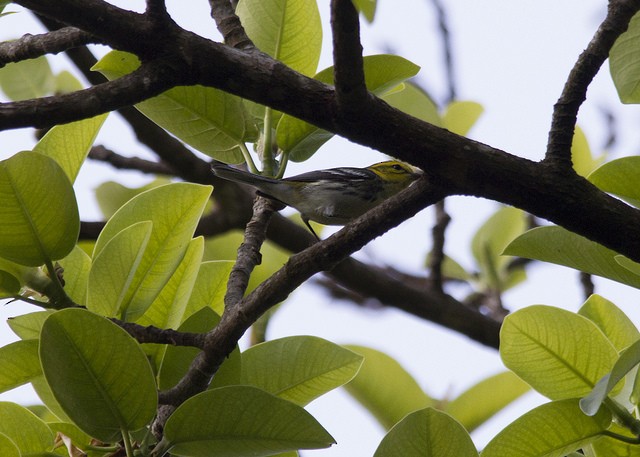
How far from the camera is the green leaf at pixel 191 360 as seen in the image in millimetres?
1530

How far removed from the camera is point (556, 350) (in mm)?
Answer: 1517

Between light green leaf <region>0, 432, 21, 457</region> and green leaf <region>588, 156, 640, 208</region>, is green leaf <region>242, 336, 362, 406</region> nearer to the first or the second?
light green leaf <region>0, 432, 21, 457</region>

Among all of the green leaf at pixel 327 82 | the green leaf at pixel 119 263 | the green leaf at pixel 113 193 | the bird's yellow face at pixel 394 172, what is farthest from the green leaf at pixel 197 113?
the bird's yellow face at pixel 394 172

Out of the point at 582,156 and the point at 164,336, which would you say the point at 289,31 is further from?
the point at 582,156

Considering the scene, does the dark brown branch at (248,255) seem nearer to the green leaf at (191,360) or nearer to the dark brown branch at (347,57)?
the green leaf at (191,360)

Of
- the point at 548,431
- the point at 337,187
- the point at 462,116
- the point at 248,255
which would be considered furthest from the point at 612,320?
the point at 337,187

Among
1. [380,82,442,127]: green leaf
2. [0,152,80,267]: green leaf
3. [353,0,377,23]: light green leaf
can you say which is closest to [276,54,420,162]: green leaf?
[0,152,80,267]: green leaf

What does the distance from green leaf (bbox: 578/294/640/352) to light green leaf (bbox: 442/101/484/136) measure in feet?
5.64

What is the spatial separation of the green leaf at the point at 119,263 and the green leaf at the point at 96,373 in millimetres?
306

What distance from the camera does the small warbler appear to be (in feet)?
9.61

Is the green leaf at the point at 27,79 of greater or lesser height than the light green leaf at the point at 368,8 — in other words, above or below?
above

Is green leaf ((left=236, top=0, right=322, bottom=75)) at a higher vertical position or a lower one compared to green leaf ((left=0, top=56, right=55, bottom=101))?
lower

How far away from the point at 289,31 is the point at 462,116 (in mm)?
1368

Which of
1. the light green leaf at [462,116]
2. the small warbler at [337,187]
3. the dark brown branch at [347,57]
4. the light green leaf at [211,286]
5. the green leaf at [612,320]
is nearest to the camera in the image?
the dark brown branch at [347,57]
